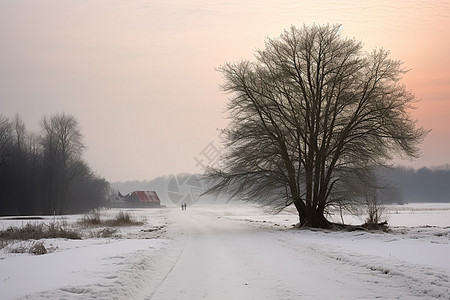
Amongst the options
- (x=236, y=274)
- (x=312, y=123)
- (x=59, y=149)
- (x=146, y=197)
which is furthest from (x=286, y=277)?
(x=146, y=197)

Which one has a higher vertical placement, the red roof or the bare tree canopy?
the bare tree canopy

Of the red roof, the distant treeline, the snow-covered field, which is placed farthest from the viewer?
the red roof

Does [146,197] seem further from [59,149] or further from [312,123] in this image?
[312,123]

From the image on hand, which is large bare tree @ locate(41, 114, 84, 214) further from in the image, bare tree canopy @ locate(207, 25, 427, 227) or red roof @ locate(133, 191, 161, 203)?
red roof @ locate(133, 191, 161, 203)

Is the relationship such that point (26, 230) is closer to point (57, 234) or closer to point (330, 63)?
point (57, 234)

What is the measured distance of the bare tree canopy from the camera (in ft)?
83.9

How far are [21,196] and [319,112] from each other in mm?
63719

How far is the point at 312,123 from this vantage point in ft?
87.6

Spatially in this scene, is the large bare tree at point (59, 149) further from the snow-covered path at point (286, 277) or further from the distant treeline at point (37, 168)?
the snow-covered path at point (286, 277)

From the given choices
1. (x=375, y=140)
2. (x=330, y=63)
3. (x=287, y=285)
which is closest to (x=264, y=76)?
(x=330, y=63)

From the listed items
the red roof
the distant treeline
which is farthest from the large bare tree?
the red roof

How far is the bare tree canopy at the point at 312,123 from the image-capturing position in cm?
2558

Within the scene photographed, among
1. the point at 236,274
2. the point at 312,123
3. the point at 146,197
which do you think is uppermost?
the point at 312,123

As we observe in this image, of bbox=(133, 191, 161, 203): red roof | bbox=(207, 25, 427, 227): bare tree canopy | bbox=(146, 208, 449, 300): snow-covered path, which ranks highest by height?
bbox=(207, 25, 427, 227): bare tree canopy
